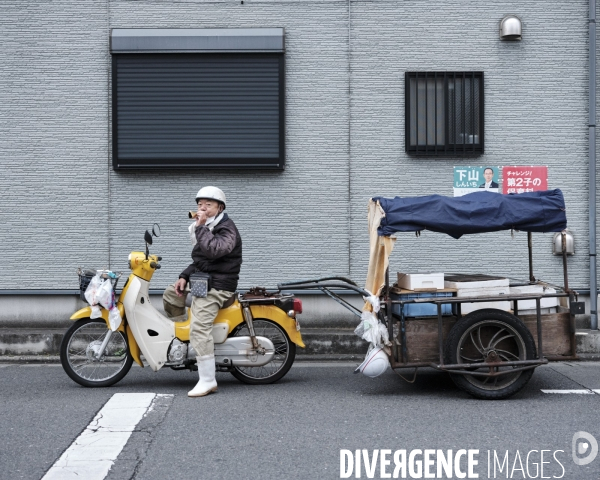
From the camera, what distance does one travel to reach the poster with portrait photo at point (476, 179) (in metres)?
11.2

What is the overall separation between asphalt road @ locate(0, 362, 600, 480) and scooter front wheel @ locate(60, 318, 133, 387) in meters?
0.16

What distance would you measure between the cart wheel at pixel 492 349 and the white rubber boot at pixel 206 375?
88.2 inches

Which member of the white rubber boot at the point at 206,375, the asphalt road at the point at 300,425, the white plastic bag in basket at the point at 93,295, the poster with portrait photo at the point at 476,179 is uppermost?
the poster with portrait photo at the point at 476,179

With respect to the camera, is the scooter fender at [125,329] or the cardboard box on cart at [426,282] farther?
the scooter fender at [125,329]

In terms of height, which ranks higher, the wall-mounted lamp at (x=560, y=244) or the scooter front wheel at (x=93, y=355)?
the wall-mounted lamp at (x=560, y=244)

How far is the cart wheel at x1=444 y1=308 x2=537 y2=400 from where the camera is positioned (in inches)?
292

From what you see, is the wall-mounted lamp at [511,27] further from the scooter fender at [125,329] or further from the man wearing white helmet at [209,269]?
the scooter fender at [125,329]

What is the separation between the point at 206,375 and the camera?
769 cm

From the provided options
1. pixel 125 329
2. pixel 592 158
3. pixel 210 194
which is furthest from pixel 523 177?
pixel 125 329

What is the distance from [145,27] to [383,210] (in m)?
5.39

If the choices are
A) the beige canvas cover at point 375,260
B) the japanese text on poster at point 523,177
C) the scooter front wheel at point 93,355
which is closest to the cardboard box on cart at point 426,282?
the beige canvas cover at point 375,260

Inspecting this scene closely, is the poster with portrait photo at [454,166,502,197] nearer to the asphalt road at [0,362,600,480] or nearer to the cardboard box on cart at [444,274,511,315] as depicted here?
the asphalt road at [0,362,600,480]

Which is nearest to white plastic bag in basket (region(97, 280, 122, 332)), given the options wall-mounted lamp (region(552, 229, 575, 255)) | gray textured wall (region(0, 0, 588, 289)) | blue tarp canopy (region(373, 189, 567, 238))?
blue tarp canopy (region(373, 189, 567, 238))

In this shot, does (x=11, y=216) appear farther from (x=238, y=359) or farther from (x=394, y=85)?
(x=394, y=85)
